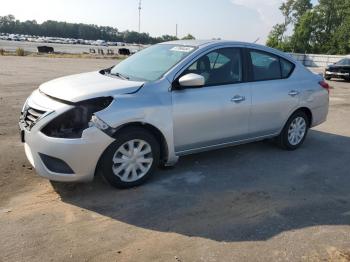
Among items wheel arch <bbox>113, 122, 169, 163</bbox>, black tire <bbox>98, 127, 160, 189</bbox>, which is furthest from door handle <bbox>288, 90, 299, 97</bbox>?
black tire <bbox>98, 127, 160, 189</bbox>

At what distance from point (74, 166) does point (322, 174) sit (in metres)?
3.46

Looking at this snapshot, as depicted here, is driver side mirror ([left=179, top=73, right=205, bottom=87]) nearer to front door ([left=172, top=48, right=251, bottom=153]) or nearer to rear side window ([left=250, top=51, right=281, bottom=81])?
front door ([left=172, top=48, right=251, bottom=153])

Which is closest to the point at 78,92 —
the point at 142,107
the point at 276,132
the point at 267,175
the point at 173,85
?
the point at 142,107

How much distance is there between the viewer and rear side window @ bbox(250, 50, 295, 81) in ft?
20.2

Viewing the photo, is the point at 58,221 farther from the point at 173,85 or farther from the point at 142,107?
the point at 173,85

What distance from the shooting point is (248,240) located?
3.93m

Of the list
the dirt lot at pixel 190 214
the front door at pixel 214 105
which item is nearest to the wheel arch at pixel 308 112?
the dirt lot at pixel 190 214

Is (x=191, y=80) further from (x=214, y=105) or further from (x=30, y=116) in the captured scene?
(x=30, y=116)

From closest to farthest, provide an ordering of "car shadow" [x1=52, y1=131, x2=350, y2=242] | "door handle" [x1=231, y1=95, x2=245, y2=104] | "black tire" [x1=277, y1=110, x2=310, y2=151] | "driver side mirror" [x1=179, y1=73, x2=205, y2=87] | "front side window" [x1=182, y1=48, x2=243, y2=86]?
1. "car shadow" [x1=52, y1=131, x2=350, y2=242]
2. "driver side mirror" [x1=179, y1=73, x2=205, y2=87]
3. "front side window" [x1=182, y1=48, x2=243, y2=86]
4. "door handle" [x1=231, y1=95, x2=245, y2=104]
5. "black tire" [x1=277, y1=110, x2=310, y2=151]

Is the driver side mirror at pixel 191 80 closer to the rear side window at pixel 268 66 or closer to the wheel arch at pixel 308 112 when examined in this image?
the rear side window at pixel 268 66

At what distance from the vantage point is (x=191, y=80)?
16.6 ft

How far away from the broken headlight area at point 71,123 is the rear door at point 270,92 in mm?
2560

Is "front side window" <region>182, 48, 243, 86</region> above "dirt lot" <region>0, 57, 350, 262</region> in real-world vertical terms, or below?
above

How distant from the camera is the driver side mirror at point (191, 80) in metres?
5.05
